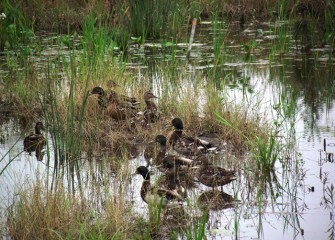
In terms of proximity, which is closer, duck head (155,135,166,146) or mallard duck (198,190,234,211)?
mallard duck (198,190,234,211)

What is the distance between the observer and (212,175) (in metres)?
8.01

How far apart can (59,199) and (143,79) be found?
5429 millimetres

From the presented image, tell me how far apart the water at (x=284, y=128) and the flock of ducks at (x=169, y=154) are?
15 centimetres

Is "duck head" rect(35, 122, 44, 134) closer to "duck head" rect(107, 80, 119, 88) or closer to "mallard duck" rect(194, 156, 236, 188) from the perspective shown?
"duck head" rect(107, 80, 119, 88)

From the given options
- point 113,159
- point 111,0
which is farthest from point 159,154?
point 111,0

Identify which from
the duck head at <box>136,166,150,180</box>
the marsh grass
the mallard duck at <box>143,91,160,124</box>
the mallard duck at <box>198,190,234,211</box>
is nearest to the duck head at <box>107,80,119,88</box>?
the marsh grass

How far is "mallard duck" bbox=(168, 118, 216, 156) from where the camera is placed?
30.1 ft

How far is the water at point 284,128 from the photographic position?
698 centimetres

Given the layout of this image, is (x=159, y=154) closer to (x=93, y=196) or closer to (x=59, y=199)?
(x=93, y=196)

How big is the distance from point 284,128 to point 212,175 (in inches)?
96.0

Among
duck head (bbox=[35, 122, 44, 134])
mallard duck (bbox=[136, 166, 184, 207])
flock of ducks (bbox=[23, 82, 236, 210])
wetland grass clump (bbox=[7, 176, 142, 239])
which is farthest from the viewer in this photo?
duck head (bbox=[35, 122, 44, 134])

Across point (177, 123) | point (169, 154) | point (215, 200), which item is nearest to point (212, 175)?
point (215, 200)

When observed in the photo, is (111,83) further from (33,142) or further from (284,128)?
(284,128)

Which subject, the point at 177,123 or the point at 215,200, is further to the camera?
the point at 177,123
